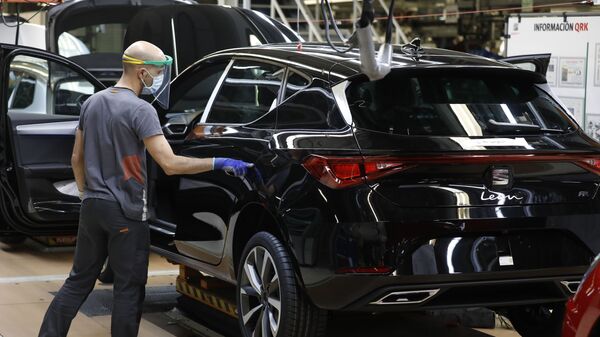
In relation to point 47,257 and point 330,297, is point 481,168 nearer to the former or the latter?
point 330,297

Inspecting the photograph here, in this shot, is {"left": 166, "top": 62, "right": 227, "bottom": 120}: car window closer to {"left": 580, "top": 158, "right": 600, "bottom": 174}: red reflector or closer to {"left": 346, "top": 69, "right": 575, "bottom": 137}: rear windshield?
{"left": 346, "top": 69, "right": 575, "bottom": 137}: rear windshield

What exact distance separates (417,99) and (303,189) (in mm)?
755

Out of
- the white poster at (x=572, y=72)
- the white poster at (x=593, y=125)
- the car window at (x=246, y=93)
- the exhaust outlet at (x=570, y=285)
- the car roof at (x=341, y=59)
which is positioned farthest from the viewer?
the white poster at (x=572, y=72)

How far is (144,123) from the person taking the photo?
5.74 m

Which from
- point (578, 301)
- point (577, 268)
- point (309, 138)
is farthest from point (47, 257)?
point (578, 301)

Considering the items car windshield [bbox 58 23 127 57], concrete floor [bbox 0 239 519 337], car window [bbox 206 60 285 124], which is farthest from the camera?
car windshield [bbox 58 23 127 57]

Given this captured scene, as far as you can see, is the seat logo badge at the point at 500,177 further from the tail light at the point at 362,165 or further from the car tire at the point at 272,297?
the car tire at the point at 272,297

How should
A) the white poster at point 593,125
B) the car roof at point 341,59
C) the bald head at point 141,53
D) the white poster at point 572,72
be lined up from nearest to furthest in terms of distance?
the car roof at point 341,59 → the bald head at point 141,53 → the white poster at point 593,125 → the white poster at point 572,72

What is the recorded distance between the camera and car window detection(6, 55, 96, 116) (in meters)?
9.44

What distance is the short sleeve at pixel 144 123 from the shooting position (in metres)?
5.74

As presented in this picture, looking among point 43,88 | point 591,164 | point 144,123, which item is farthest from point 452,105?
point 43,88

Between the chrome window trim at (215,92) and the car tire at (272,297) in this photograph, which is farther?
the chrome window trim at (215,92)

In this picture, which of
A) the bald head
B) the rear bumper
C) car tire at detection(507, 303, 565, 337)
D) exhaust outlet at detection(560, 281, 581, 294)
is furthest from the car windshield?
exhaust outlet at detection(560, 281, 581, 294)

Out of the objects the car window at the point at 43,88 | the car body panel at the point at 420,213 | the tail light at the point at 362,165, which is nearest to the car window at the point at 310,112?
the car body panel at the point at 420,213
